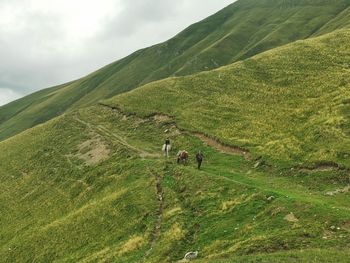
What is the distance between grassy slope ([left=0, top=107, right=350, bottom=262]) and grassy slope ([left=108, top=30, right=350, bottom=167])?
157 inches

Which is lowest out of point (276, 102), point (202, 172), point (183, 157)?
point (276, 102)

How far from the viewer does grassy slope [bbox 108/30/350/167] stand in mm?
52000

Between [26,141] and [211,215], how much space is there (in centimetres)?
A: 6273

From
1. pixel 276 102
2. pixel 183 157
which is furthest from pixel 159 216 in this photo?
pixel 276 102

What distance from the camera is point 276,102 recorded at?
232 feet

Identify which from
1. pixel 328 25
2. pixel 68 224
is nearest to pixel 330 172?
pixel 68 224

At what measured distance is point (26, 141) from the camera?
3590 inches

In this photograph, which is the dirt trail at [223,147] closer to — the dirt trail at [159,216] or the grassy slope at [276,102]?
the grassy slope at [276,102]

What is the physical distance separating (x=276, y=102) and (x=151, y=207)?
3442cm

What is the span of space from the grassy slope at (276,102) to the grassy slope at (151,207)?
400 centimetres

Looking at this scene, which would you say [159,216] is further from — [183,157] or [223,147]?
[223,147]

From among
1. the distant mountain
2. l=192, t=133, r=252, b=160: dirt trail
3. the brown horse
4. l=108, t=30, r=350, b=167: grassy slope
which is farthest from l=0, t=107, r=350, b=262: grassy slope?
l=108, t=30, r=350, b=167: grassy slope

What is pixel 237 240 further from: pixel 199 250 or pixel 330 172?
pixel 330 172

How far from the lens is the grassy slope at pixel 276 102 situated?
52000mm
